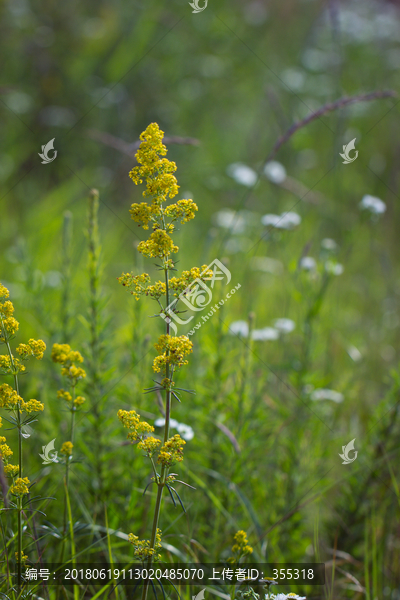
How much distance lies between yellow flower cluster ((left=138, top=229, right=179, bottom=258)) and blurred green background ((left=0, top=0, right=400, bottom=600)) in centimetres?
64

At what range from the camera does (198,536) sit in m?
1.82

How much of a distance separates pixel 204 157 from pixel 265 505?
4898 mm

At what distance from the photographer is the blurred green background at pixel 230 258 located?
1809 mm

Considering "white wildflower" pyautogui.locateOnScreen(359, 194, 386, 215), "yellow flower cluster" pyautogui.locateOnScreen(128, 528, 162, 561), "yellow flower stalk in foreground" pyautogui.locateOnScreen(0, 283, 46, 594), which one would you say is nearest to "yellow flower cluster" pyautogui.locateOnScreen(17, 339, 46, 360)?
"yellow flower stalk in foreground" pyautogui.locateOnScreen(0, 283, 46, 594)

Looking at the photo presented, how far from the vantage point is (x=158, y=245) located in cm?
104

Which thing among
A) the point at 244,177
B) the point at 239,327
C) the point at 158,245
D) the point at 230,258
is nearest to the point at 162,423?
the point at 158,245

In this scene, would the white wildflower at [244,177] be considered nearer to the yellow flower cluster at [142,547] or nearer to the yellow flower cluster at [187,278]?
the yellow flower cluster at [187,278]

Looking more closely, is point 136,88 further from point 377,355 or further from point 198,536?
point 198,536

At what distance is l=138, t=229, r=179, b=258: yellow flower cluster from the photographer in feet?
3.37

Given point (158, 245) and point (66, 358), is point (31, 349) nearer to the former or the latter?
point (66, 358)

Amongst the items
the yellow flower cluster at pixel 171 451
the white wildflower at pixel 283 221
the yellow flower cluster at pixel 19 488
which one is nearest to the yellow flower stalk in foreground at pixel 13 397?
the yellow flower cluster at pixel 19 488

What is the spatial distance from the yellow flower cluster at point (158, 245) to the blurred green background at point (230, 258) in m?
0.64

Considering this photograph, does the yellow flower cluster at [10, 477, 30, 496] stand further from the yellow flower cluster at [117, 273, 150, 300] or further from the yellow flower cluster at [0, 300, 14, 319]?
the yellow flower cluster at [117, 273, 150, 300]

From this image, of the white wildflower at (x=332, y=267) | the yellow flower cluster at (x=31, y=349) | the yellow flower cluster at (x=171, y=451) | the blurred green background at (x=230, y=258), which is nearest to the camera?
the yellow flower cluster at (x=171, y=451)
